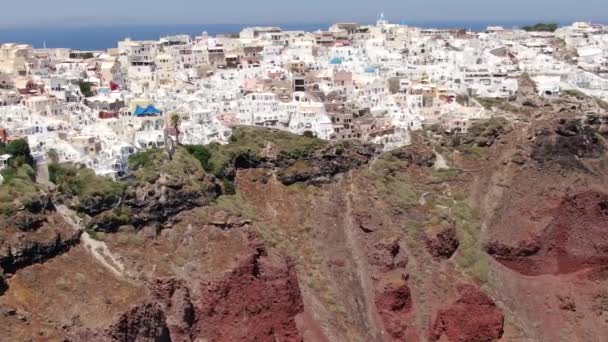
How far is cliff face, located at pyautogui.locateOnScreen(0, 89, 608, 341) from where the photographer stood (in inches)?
→ 1975

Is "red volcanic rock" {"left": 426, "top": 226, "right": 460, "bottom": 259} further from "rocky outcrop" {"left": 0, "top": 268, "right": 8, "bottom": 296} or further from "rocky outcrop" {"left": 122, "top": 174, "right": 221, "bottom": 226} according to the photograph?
"rocky outcrop" {"left": 0, "top": 268, "right": 8, "bottom": 296}

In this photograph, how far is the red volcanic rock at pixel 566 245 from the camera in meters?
65.6

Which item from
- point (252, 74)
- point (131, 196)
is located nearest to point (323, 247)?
point (131, 196)

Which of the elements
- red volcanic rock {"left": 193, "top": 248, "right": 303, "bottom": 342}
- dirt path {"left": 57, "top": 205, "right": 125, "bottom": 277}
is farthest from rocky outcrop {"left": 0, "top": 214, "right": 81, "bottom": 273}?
red volcanic rock {"left": 193, "top": 248, "right": 303, "bottom": 342}

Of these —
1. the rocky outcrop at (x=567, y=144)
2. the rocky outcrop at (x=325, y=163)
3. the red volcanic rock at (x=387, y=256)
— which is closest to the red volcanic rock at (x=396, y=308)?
the red volcanic rock at (x=387, y=256)

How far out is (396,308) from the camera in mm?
59625

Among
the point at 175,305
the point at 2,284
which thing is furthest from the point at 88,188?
the point at 2,284

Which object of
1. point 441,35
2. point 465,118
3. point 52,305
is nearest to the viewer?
point 52,305

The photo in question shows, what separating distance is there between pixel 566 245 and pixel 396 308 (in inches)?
613

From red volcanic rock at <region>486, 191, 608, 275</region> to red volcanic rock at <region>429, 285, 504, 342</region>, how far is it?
6.93 meters

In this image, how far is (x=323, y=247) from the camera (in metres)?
61.8

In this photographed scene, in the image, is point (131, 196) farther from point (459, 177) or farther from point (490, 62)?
point (490, 62)

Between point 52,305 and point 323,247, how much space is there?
68.7 ft

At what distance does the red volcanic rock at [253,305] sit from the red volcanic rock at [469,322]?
10112mm
